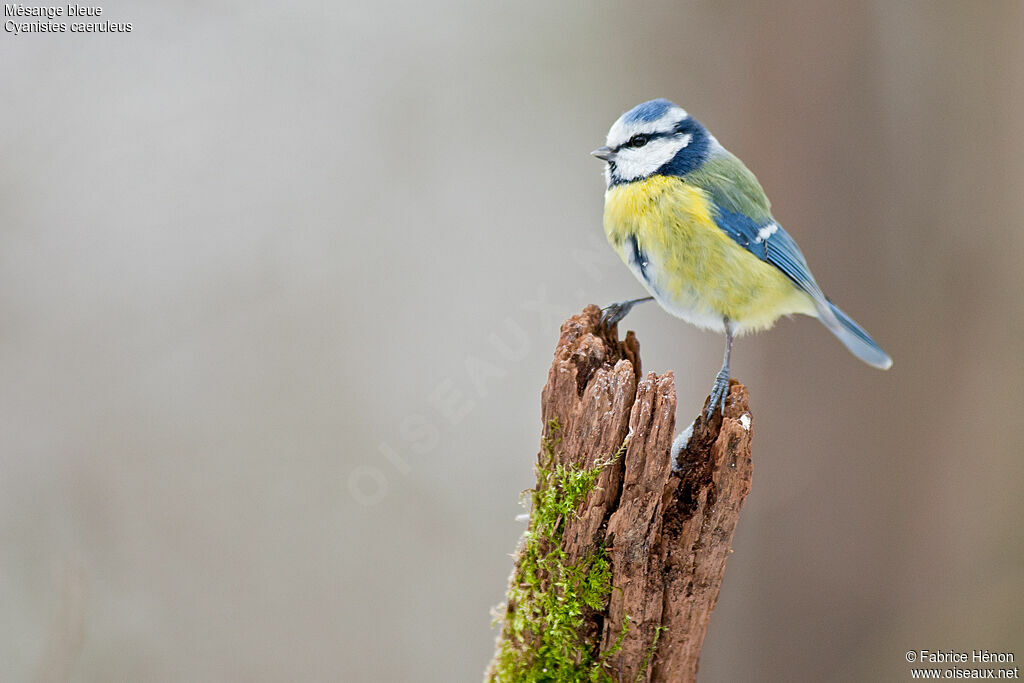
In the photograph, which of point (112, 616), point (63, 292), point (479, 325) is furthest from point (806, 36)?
point (112, 616)

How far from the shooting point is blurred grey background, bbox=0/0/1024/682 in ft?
8.79

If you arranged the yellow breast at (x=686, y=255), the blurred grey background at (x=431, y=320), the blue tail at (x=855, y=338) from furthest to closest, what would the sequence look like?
the blurred grey background at (x=431, y=320) → the blue tail at (x=855, y=338) → the yellow breast at (x=686, y=255)

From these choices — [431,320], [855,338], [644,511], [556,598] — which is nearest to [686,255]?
[855,338]

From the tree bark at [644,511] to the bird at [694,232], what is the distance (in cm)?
48

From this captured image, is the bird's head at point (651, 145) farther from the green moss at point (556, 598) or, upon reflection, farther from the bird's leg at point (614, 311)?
the green moss at point (556, 598)

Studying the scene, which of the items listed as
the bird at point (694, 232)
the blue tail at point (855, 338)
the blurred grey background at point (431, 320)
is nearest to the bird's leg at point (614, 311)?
the bird at point (694, 232)

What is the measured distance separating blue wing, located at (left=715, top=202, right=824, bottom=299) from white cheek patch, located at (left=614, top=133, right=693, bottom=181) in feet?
0.62

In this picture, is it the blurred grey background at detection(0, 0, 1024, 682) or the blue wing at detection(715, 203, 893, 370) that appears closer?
the blue wing at detection(715, 203, 893, 370)

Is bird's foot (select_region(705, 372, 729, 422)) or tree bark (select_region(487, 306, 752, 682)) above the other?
bird's foot (select_region(705, 372, 729, 422))

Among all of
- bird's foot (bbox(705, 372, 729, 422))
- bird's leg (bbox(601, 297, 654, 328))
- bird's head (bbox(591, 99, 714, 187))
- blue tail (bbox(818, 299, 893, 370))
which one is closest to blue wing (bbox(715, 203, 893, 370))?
blue tail (bbox(818, 299, 893, 370))

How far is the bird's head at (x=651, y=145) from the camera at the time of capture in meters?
2.01

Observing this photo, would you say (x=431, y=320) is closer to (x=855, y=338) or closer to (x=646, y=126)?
(x=646, y=126)

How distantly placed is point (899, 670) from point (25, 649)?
320cm

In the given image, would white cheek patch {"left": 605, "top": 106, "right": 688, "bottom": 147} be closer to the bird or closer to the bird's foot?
the bird
